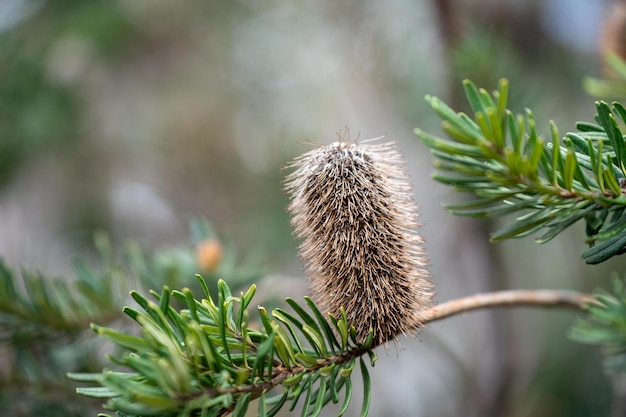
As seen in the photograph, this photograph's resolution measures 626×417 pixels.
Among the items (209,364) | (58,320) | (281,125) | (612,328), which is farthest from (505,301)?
(281,125)

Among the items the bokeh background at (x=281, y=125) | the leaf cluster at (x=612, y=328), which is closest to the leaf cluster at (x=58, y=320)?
the bokeh background at (x=281, y=125)

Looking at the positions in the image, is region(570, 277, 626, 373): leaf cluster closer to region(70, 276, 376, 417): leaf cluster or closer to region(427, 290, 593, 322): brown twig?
region(427, 290, 593, 322): brown twig

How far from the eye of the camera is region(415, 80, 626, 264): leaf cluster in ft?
0.92

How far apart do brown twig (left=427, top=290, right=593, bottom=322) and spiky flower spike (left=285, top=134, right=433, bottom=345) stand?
0.01 m

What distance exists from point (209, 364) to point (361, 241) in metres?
0.11

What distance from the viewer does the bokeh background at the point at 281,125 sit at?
2.83 feet

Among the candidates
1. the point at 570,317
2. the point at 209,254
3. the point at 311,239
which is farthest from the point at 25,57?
the point at 570,317

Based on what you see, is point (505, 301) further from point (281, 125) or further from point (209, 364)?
point (281, 125)

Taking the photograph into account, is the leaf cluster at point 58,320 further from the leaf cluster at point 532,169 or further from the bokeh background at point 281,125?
the leaf cluster at point 532,169

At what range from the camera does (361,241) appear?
0.35 meters

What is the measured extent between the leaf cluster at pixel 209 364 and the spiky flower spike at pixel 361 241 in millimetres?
26

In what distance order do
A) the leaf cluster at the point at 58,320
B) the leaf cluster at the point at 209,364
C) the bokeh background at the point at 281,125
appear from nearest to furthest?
the leaf cluster at the point at 209,364
the leaf cluster at the point at 58,320
the bokeh background at the point at 281,125

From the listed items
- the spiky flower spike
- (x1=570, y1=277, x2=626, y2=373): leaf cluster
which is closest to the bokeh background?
the spiky flower spike

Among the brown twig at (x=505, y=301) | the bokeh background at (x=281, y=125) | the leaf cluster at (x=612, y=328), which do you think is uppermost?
the bokeh background at (x=281, y=125)
